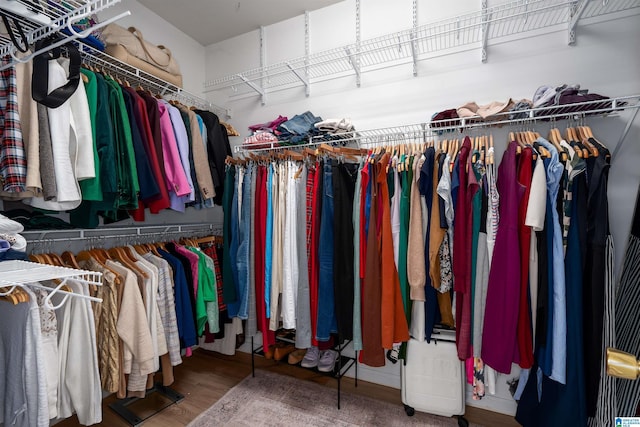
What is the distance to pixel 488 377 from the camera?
146cm

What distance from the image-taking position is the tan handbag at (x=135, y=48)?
177cm

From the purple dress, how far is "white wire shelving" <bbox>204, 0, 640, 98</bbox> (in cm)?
91

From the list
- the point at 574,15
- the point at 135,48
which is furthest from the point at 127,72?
the point at 574,15

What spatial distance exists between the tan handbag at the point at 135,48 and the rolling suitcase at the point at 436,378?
249cm

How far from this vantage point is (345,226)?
1.66m

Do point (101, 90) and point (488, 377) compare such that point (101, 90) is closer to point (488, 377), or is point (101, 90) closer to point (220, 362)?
point (220, 362)

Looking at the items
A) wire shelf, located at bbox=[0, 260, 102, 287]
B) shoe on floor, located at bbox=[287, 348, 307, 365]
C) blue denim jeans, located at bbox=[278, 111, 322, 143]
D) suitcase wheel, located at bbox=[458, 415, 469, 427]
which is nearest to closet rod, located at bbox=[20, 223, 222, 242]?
wire shelf, located at bbox=[0, 260, 102, 287]

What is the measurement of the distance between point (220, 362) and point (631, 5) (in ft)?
11.8

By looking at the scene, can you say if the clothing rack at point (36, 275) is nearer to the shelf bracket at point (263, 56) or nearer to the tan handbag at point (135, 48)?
the tan handbag at point (135, 48)

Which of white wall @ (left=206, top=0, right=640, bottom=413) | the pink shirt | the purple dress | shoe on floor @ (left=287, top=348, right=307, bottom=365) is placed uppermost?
white wall @ (left=206, top=0, right=640, bottom=413)

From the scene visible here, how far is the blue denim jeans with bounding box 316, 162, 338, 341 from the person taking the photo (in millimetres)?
1644

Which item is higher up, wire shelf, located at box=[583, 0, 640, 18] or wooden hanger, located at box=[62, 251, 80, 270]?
wire shelf, located at box=[583, 0, 640, 18]

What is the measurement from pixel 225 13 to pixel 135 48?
904 millimetres

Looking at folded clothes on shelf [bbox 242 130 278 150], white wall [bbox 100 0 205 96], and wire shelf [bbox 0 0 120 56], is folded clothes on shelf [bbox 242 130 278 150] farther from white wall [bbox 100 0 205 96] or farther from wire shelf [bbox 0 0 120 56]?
wire shelf [bbox 0 0 120 56]
